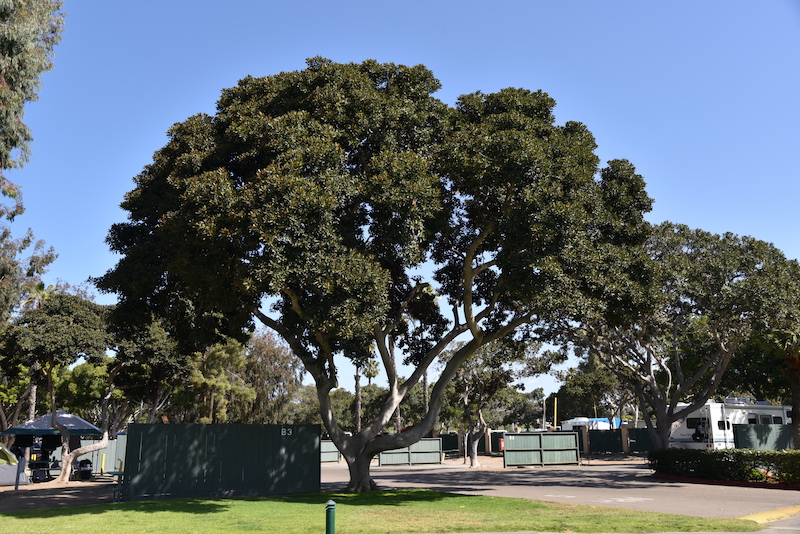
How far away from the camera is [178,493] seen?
1814cm

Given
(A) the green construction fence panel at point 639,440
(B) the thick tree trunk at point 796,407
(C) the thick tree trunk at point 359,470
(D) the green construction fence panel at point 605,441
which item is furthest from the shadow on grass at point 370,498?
(D) the green construction fence panel at point 605,441

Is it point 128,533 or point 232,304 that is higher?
point 232,304

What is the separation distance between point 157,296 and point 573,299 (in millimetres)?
12238

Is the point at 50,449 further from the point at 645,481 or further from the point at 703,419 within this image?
the point at 703,419

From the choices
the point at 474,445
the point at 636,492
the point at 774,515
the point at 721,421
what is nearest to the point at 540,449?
the point at 474,445

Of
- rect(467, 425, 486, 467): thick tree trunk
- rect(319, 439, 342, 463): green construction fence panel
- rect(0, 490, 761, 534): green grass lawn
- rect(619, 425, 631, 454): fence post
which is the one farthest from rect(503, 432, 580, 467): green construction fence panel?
rect(0, 490, 761, 534): green grass lawn

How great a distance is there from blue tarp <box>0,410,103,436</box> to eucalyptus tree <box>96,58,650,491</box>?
10.7m

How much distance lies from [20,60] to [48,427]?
17.7m

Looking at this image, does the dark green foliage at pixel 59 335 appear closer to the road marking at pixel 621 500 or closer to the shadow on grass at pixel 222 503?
the shadow on grass at pixel 222 503

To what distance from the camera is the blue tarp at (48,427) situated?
25.7 metres

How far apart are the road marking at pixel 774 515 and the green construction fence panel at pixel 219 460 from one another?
12.5 meters

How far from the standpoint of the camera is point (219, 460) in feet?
62.1

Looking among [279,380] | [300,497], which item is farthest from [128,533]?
[279,380]

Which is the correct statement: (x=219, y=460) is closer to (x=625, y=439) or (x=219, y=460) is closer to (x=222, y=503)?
(x=222, y=503)
